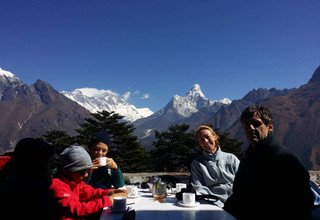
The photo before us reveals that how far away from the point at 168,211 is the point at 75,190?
1.08 metres

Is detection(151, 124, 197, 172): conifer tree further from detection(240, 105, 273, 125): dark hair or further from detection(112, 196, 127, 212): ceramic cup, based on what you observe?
detection(112, 196, 127, 212): ceramic cup

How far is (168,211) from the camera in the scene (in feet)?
10.3

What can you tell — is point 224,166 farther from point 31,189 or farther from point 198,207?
point 31,189

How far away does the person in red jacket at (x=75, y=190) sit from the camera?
3.07 meters

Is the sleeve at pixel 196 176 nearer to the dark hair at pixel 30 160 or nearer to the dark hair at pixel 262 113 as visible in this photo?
the dark hair at pixel 262 113

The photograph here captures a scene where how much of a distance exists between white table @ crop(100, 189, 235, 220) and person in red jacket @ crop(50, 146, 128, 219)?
0.53 feet

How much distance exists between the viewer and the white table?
2898mm

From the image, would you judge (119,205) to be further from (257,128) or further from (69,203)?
(257,128)

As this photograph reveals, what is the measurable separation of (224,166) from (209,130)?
606mm

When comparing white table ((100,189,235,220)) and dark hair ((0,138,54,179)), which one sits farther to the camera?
white table ((100,189,235,220))

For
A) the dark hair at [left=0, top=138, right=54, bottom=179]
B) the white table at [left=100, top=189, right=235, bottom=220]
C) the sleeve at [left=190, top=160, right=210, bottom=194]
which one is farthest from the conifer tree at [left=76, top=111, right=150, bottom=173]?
the dark hair at [left=0, top=138, right=54, bottom=179]

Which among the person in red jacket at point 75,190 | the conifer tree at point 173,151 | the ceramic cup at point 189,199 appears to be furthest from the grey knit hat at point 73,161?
the conifer tree at point 173,151

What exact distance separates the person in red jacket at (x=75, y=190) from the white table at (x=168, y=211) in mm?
162

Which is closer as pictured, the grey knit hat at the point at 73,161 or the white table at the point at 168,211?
the white table at the point at 168,211
